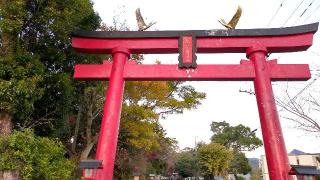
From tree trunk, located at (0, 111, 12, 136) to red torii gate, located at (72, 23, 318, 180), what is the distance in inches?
90.1

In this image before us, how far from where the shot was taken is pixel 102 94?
610 inches

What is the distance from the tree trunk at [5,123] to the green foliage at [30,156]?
0.43 metres

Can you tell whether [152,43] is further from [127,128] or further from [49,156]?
[127,128]

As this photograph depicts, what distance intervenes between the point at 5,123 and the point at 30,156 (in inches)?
52.5

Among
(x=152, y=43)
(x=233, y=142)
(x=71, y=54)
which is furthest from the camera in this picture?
(x=233, y=142)

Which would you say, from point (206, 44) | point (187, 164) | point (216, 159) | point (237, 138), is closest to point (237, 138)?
point (237, 138)

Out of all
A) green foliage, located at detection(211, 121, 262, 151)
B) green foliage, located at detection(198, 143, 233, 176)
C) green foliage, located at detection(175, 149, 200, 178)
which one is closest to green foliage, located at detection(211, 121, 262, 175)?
green foliage, located at detection(211, 121, 262, 151)

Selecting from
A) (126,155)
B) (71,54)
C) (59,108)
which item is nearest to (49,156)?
(59,108)

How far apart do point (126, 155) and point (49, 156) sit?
10.7 m

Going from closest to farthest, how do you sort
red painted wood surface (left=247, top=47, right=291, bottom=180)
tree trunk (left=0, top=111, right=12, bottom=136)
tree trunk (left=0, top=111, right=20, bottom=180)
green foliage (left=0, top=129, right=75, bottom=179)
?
red painted wood surface (left=247, top=47, right=291, bottom=180), green foliage (left=0, top=129, right=75, bottom=179), tree trunk (left=0, top=111, right=20, bottom=180), tree trunk (left=0, top=111, right=12, bottom=136)

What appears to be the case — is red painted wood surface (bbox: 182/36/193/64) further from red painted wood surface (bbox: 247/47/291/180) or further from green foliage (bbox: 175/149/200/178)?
green foliage (bbox: 175/149/200/178)

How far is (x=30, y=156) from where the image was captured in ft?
26.9

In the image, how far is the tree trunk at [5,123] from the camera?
856 cm

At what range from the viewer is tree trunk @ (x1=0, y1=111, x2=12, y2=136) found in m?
8.56
